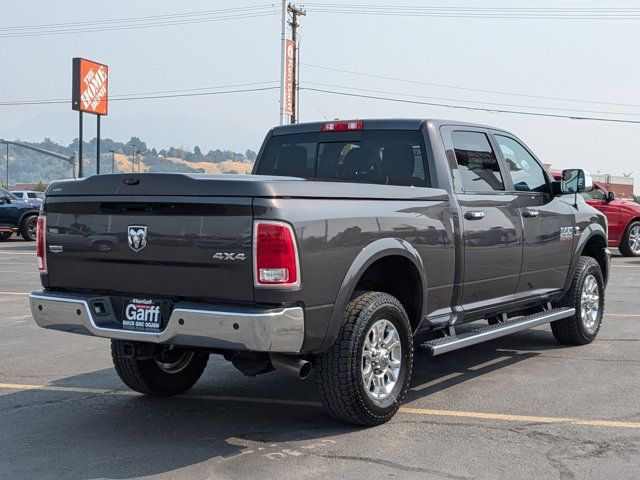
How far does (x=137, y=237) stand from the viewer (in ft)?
16.0

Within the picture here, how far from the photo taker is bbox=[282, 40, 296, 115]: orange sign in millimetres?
35594

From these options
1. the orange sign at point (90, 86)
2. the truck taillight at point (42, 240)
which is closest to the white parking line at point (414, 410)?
the truck taillight at point (42, 240)

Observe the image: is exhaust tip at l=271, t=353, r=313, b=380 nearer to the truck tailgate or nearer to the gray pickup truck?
the gray pickup truck

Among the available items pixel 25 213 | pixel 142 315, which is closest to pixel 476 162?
pixel 142 315

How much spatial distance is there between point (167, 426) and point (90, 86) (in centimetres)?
Answer: 4335

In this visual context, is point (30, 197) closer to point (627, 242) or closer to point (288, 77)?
point (288, 77)

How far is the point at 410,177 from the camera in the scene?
6207 millimetres

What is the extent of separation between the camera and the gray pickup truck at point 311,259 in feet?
15.0

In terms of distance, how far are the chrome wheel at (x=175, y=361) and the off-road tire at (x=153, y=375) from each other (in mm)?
17

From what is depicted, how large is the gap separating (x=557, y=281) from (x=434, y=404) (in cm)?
235

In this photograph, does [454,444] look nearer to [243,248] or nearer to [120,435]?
[243,248]

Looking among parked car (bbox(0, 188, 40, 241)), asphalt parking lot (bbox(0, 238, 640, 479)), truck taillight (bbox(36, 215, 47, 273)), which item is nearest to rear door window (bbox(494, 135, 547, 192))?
asphalt parking lot (bbox(0, 238, 640, 479))

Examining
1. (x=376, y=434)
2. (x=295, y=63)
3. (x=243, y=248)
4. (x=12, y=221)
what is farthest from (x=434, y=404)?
(x=295, y=63)

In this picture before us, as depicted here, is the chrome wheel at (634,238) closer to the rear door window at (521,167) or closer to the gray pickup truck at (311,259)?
the rear door window at (521,167)
